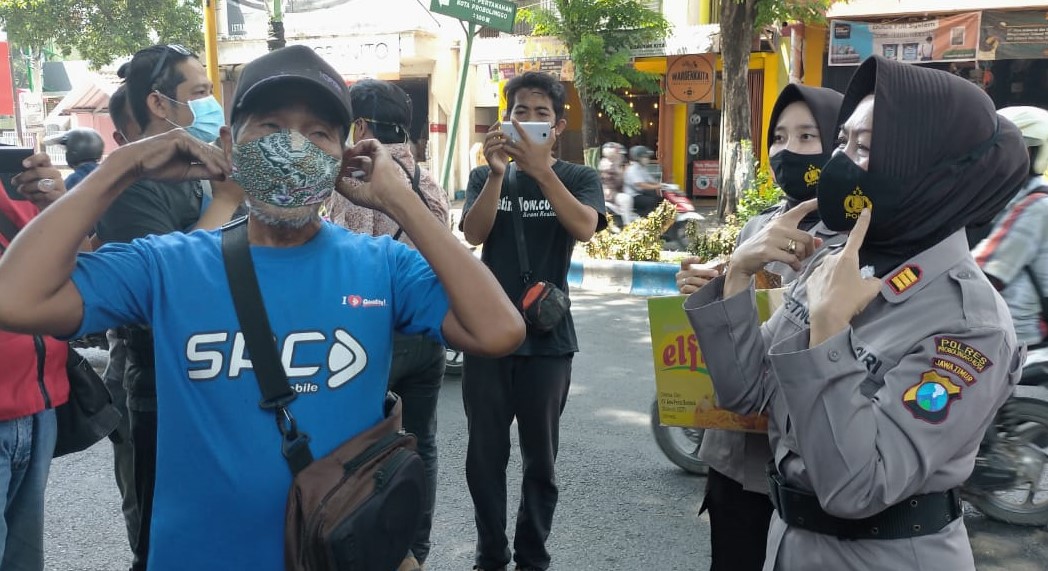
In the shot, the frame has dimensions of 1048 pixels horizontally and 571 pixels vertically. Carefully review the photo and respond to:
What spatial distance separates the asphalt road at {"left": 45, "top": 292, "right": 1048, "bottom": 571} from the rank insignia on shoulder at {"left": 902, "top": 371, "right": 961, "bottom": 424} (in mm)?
2436

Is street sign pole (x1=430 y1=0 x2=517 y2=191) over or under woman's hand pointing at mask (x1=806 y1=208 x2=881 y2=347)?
over

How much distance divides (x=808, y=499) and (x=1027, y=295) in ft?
8.62

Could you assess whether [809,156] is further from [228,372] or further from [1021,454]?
[1021,454]

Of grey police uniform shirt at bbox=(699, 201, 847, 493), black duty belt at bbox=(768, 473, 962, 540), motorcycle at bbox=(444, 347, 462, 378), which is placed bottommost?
motorcycle at bbox=(444, 347, 462, 378)

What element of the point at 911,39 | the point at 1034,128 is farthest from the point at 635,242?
the point at 911,39

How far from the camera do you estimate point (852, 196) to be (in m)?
1.80

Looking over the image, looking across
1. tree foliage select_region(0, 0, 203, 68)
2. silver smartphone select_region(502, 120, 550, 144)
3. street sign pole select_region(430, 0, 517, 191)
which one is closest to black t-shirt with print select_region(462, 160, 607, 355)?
silver smartphone select_region(502, 120, 550, 144)

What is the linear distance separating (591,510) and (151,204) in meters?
2.56

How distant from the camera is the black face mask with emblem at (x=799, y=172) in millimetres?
2781

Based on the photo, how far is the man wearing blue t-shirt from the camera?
1708 millimetres

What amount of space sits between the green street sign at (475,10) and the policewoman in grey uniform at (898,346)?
32.3ft

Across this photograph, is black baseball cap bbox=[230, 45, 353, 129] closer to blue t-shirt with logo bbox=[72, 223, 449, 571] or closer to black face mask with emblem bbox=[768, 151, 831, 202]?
blue t-shirt with logo bbox=[72, 223, 449, 571]

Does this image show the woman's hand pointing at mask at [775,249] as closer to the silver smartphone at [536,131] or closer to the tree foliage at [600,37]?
the silver smartphone at [536,131]

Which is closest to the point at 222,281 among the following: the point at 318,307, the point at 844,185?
the point at 318,307
